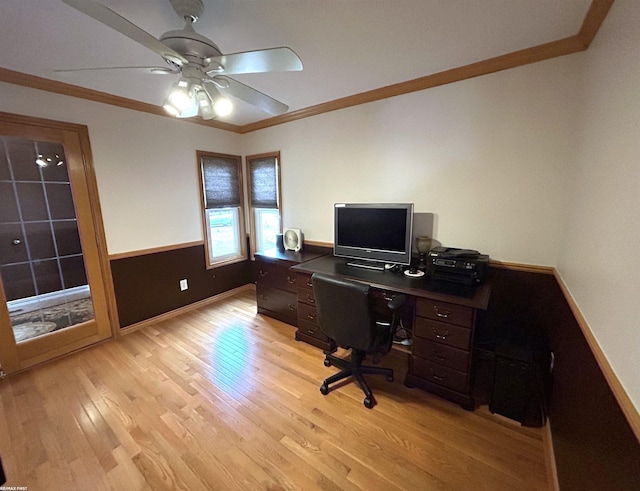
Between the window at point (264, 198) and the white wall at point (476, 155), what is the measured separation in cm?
83

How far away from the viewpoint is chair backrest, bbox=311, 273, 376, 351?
1.66 meters

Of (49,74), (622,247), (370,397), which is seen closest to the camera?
(622,247)

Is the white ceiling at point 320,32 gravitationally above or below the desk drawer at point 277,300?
above

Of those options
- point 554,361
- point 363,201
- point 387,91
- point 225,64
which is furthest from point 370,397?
point 387,91

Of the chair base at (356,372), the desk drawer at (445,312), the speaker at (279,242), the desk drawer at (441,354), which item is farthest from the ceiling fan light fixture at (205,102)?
the desk drawer at (441,354)

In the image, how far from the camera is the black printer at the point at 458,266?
6.25ft

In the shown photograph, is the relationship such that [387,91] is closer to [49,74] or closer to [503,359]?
[503,359]

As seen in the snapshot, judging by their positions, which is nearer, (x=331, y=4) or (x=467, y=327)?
(x=331, y=4)

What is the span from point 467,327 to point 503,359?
0.89 ft

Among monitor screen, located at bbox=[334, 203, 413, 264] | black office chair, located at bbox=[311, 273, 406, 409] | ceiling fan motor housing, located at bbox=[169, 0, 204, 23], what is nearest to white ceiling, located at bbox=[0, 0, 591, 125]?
ceiling fan motor housing, located at bbox=[169, 0, 204, 23]

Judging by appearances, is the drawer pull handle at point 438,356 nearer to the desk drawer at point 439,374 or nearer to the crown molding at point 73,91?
the desk drawer at point 439,374

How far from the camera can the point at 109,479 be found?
1389mm

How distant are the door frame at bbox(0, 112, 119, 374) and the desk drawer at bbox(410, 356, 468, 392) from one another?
2.96 meters

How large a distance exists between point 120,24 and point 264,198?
2693 millimetres
